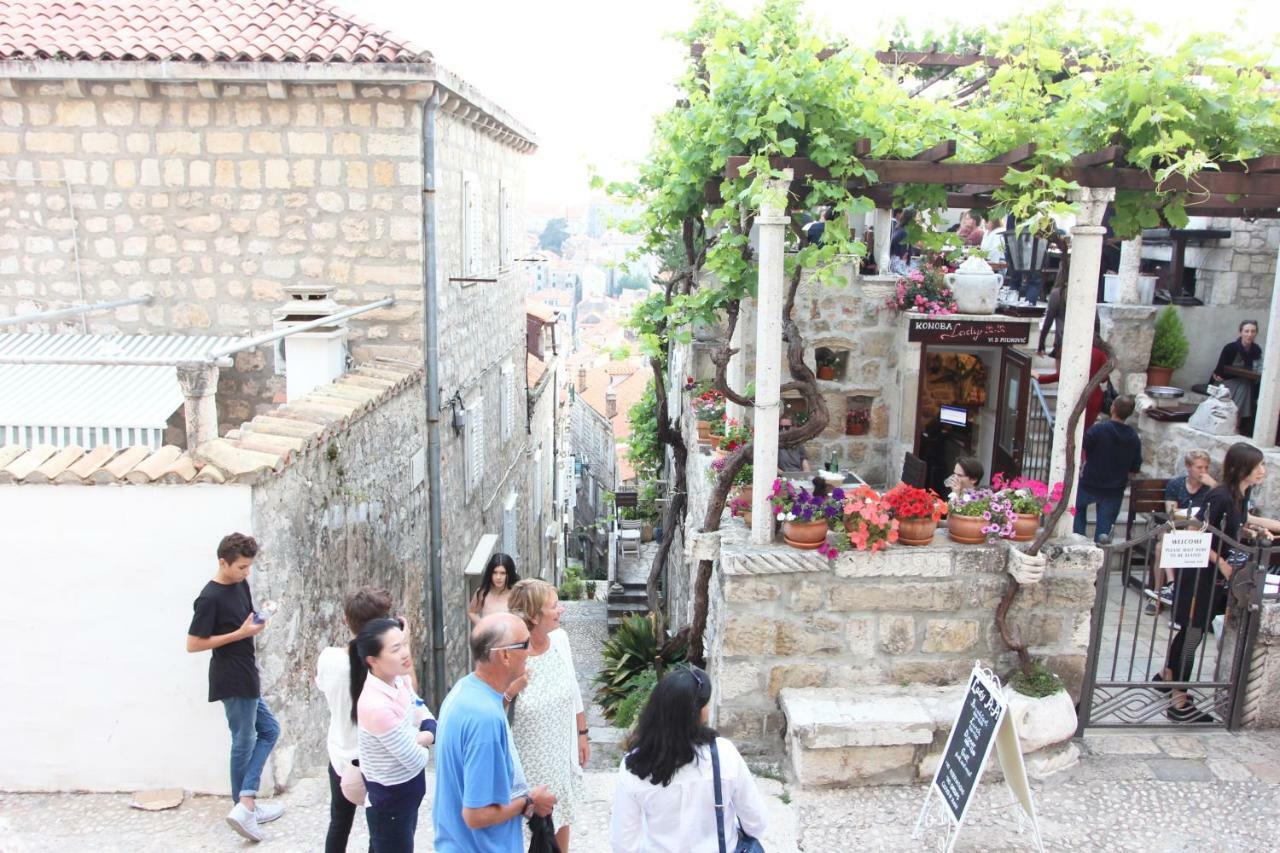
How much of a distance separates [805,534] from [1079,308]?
2.01 m

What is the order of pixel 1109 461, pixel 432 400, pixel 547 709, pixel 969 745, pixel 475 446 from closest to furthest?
pixel 547 709
pixel 969 745
pixel 1109 461
pixel 432 400
pixel 475 446

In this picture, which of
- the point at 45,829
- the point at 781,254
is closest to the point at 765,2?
the point at 781,254

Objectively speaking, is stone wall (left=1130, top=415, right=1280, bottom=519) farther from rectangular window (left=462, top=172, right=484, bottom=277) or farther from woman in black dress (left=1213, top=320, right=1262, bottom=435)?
rectangular window (left=462, top=172, right=484, bottom=277)

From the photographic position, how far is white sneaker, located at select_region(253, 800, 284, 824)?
500 cm

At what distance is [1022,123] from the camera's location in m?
5.30

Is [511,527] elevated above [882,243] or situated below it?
below

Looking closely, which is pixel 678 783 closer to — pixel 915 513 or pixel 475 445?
pixel 915 513

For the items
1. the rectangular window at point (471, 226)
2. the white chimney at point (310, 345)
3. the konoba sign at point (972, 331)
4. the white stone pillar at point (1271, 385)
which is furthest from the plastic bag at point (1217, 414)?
the white chimney at point (310, 345)

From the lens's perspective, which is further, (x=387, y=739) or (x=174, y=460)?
(x=174, y=460)

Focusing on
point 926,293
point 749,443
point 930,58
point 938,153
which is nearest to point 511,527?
point 926,293

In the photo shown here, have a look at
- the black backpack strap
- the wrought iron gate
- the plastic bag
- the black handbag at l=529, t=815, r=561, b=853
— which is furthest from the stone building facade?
the plastic bag

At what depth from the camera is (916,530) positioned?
559 centimetres

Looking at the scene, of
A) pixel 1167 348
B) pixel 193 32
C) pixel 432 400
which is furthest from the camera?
pixel 1167 348

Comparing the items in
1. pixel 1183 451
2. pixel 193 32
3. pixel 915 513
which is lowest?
pixel 1183 451
